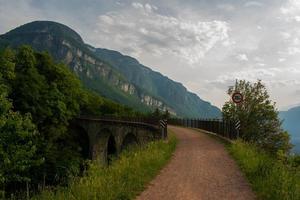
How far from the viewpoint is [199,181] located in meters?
11.2

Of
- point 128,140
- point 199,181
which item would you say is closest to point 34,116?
point 128,140

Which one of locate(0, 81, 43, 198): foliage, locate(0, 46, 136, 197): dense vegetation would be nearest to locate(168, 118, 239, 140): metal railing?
locate(0, 46, 136, 197): dense vegetation

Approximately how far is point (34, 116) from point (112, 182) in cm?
3573

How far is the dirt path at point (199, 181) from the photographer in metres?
9.48

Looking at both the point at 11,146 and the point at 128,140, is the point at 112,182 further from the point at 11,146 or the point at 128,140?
the point at 128,140

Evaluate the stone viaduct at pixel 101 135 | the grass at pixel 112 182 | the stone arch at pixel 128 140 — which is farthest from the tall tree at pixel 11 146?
the stone arch at pixel 128 140

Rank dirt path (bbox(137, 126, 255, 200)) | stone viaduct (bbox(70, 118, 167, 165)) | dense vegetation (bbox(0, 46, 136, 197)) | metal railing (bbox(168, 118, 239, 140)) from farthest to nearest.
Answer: stone viaduct (bbox(70, 118, 167, 165)), dense vegetation (bbox(0, 46, 136, 197)), metal railing (bbox(168, 118, 239, 140)), dirt path (bbox(137, 126, 255, 200))

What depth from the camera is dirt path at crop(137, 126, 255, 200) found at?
373 inches

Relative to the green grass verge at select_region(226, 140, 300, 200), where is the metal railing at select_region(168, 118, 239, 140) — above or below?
above

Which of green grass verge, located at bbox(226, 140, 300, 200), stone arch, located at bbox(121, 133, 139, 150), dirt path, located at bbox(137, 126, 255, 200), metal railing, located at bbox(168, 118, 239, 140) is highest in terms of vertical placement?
metal railing, located at bbox(168, 118, 239, 140)

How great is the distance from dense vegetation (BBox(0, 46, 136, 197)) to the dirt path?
15000 millimetres

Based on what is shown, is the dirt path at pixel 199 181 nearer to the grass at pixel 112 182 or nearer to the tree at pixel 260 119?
the grass at pixel 112 182

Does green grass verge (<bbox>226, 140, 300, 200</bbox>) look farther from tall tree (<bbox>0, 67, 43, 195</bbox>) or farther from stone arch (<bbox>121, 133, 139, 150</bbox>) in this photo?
stone arch (<bbox>121, 133, 139, 150</bbox>)

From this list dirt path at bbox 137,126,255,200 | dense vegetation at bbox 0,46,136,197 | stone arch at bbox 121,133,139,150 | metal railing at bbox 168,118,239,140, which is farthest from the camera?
stone arch at bbox 121,133,139,150
